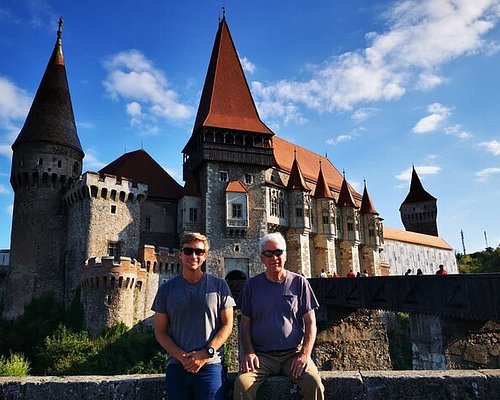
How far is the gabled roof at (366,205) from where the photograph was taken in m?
42.1

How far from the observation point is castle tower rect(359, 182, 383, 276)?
41.0 meters

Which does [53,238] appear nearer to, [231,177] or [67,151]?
[67,151]

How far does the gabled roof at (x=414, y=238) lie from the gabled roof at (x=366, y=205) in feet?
45.1

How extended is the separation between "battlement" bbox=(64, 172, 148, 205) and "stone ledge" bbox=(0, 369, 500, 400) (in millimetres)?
25251

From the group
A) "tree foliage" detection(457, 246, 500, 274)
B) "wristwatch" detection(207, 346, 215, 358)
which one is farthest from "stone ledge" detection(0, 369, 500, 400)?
"tree foliage" detection(457, 246, 500, 274)

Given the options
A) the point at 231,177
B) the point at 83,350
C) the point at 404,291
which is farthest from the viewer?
the point at 231,177

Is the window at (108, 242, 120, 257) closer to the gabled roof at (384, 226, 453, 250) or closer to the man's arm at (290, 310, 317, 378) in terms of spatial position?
the man's arm at (290, 310, 317, 378)

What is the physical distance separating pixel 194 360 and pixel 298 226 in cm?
3090

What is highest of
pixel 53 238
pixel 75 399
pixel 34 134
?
pixel 34 134

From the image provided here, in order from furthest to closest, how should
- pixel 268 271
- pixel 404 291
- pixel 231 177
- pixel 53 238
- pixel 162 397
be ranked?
pixel 231 177 → pixel 53 238 → pixel 404 291 → pixel 268 271 → pixel 162 397

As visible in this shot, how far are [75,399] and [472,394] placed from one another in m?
3.52

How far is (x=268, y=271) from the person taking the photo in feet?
13.4

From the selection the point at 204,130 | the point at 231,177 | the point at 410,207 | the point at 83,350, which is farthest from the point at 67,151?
the point at 410,207

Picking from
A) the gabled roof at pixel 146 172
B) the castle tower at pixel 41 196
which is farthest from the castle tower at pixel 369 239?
the castle tower at pixel 41 196
